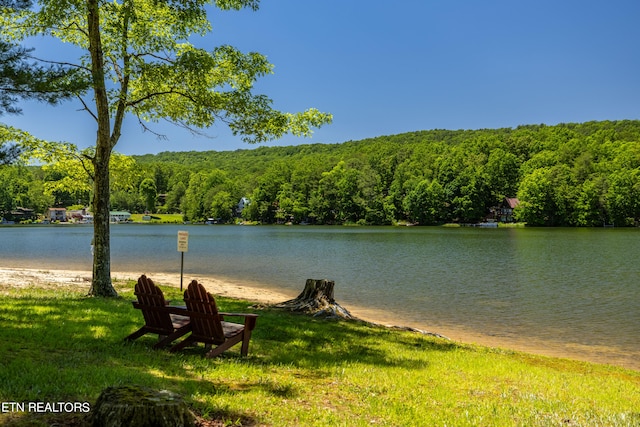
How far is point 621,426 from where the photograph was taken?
5.02m

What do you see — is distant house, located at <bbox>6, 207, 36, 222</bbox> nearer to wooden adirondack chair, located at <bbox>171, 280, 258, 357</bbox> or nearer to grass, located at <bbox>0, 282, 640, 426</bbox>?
grass, located at <bbox>0, 282, 640, 426</bbox>

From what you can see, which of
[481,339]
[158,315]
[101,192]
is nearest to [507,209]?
[481,339]

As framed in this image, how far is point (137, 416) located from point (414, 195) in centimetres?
12237

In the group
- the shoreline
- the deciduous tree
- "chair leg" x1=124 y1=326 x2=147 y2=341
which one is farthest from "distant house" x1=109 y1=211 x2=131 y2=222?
"chair leg" x1=124 y1=326 x2=147 y2=341

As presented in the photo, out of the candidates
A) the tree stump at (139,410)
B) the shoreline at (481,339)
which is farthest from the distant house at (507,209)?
the tree stump at (139,410)

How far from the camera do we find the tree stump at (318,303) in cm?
1282

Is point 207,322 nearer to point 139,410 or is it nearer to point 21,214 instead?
point 139,410

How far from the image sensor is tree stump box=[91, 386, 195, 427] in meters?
3.18

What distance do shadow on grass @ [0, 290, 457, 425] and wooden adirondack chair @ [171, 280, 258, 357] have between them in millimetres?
232

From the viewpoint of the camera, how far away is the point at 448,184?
123 m

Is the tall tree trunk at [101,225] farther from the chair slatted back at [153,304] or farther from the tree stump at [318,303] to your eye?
the chair slatted back at [153,304]

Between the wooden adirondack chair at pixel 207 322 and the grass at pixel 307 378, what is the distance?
0.83 ft

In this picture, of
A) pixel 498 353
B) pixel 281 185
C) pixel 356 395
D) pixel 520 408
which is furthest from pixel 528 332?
pixel 281 185

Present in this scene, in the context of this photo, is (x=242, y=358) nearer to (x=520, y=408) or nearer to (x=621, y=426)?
(x=520, y=408)
